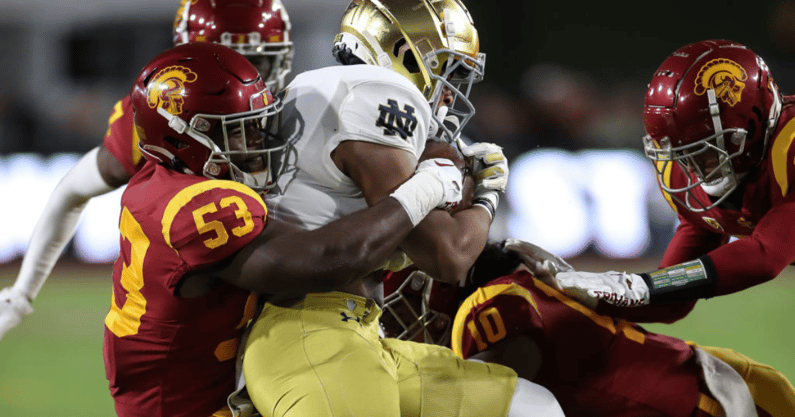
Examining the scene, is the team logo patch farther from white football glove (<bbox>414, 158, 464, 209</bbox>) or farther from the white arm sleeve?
the white arm sleeve

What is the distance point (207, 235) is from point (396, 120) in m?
0.62

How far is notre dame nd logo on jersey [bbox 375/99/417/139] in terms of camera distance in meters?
2.33

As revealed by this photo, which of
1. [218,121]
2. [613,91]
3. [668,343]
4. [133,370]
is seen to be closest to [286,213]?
[218,121]

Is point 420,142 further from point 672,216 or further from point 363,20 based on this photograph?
point 672,216

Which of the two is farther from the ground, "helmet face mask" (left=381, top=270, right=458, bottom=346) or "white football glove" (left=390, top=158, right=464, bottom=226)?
"white football glove" (left=390, top=158, right=464, bottom=226)

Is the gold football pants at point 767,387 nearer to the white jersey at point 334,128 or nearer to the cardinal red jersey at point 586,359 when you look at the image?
the cardinal red jersey at point 586,359

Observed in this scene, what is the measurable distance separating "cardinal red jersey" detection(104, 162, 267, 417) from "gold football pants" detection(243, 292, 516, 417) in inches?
6.1

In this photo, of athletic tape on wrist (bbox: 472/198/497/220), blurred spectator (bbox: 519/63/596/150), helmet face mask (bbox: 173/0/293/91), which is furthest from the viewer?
blurred spectator (bbox: 519/63/596/150)

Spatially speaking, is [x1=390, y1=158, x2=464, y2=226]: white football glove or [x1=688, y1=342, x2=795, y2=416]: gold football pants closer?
[x1=390, y1=158, x2=464, y2=226]: white football glove

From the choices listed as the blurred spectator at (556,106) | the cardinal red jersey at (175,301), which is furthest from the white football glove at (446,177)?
the blurred spectator at (556,106)

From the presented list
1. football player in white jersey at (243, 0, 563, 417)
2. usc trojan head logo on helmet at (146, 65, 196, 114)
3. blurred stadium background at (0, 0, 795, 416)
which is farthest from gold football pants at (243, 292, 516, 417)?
blurred stadium background at (0, 0, 795, 416)

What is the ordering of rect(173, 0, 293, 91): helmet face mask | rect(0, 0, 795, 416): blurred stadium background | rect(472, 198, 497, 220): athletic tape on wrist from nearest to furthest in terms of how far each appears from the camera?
rect(472, 198, 497, 220): athletic tape on wrist
rect(173, 0, 293, 91): helmet face mask
rect(0, 0, 795, 416): blurred stadium background

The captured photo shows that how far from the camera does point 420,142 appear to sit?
245 cm

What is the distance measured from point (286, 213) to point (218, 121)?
0.34m
